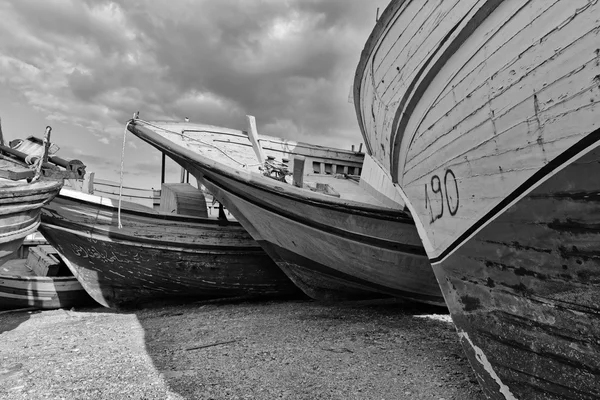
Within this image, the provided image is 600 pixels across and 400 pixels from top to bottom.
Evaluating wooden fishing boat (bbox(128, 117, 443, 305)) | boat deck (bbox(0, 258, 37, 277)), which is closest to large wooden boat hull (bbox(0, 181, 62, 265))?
wooden fishing boat (bbox(128, 117, 443, 305))

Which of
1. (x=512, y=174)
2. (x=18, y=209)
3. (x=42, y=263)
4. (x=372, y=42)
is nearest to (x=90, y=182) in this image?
(x=42, y=263)

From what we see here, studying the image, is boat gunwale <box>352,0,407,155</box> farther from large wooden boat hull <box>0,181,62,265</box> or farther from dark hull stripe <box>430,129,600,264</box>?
large wooden boat hull <box>0,181,62,265</box>

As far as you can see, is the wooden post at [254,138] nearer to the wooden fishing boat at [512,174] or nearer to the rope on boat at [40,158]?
the rope on boat at [40,158]

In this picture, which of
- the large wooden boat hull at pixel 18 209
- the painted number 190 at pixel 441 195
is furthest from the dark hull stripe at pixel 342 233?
the large wooden boat hull at pixel 18 209

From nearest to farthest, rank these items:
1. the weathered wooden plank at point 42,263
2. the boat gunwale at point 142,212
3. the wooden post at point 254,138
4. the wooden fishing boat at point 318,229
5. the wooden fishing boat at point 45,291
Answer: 1. the wooden fishing boat at point 318,229
2. the boat gunwale at point 142,212
3. the wooden fishing boat at point 45,291
4. the wooden post at point 254,138
5. the weathered wooden plank at point 42,263

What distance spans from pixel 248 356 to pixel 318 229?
194 cm

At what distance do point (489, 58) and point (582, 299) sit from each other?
131 cm

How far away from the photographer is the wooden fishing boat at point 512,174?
167 cm

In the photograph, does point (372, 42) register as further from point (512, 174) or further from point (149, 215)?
point (149, 215)

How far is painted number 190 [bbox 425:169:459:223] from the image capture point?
250 centimetres

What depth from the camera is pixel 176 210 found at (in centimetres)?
764

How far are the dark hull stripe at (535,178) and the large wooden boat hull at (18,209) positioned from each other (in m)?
5.37

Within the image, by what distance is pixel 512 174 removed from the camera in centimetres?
198

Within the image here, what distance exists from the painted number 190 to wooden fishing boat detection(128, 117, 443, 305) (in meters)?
2.08
